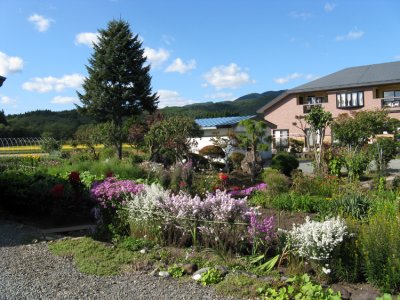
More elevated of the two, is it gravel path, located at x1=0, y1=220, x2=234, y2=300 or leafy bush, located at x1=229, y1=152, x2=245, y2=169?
leafy bush, located at x1=229, y1=152, x2=245, y2=169

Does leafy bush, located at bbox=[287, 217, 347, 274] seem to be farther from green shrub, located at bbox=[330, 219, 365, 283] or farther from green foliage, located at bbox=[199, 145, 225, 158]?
green foliage, located at bbox=[199, 145, 225, 158]

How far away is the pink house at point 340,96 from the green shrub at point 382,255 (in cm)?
3150

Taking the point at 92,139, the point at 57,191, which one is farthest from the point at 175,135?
the point at 57,191

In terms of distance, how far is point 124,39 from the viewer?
40094mm

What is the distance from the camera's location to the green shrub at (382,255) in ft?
14.6

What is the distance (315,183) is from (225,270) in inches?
289

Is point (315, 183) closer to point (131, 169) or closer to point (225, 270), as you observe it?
point (131, 169)

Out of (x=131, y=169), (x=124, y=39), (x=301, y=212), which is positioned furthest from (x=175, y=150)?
(x=124, y=39)

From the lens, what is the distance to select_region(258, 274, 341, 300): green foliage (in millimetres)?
3955

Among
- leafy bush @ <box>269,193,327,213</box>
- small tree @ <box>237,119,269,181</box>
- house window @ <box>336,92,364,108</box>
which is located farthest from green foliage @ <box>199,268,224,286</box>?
house window @ <box>336,92,364,108</box>

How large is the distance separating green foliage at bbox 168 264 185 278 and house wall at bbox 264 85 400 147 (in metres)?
34.2

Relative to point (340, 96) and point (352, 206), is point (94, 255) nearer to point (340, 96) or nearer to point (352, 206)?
point (352, 206)

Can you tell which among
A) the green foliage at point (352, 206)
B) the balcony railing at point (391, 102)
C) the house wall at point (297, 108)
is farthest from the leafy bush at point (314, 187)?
the balcony railing at point (391, 102)

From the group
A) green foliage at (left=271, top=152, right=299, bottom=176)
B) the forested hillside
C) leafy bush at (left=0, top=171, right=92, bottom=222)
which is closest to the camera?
leafy bush at (left=0, top=171, right=92, bottom=222)
